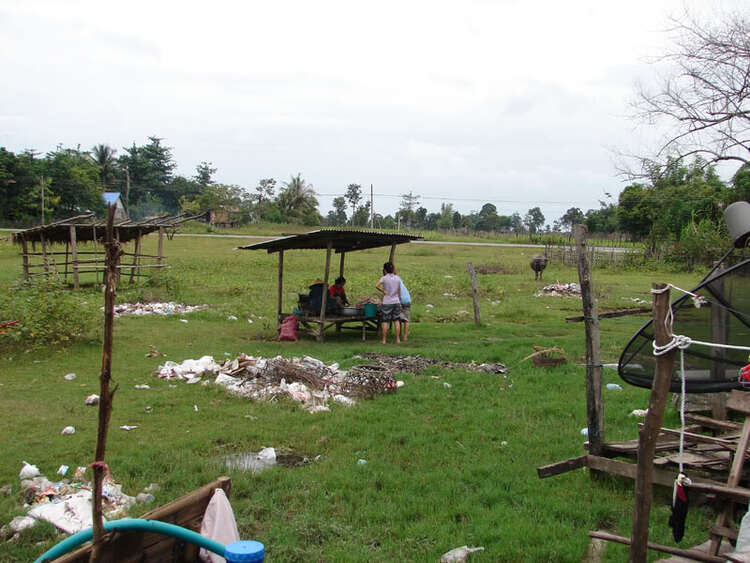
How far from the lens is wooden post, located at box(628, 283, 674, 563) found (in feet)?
11.2

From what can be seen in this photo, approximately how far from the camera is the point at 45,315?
10.7 metres

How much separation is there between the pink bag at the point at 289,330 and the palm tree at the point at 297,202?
54.2 metres

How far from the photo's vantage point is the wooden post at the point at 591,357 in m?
5.28

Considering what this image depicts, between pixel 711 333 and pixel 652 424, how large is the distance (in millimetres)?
1057

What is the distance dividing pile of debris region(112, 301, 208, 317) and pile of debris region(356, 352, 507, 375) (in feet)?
21.7

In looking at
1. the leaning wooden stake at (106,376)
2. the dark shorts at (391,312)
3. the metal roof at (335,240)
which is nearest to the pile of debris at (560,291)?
the metal roof at (335,240)

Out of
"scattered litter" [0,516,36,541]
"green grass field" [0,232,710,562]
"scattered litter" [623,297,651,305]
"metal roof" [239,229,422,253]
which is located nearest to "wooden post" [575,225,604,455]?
"green grass field" [0,232,710,562]

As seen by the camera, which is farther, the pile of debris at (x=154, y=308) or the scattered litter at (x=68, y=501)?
the pile of debris at (x=154, y=308)

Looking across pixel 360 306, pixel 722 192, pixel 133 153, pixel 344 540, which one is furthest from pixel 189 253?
pixel 133 153

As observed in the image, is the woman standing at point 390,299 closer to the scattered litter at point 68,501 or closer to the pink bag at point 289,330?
the pink bag at point 289,330

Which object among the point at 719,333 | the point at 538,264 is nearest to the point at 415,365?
the point at 719,333

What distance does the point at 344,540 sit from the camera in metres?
4.37

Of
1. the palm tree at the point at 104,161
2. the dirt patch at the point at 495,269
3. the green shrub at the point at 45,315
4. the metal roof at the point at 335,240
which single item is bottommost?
the green shrub at the point at 45,315

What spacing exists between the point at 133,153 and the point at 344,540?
7602 centimetres
